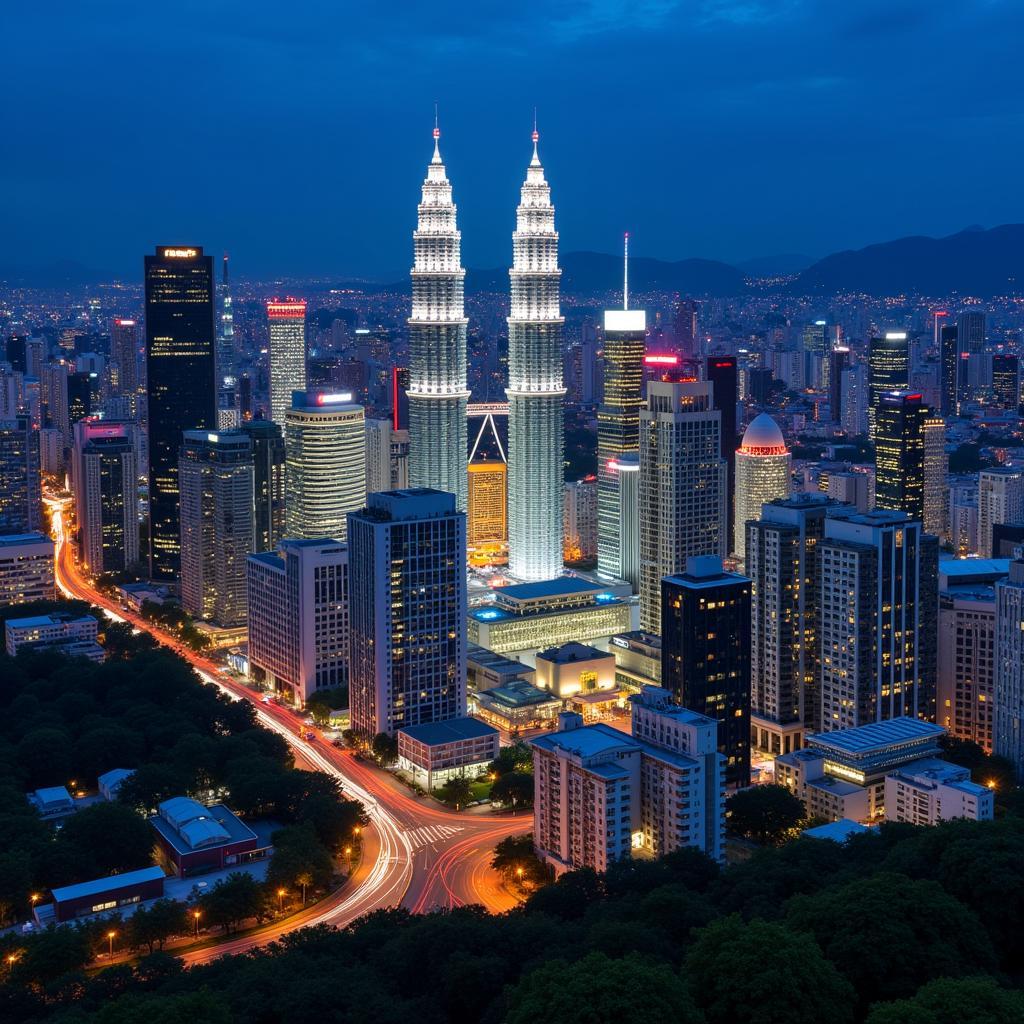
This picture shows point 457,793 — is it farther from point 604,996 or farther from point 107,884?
point 604,996

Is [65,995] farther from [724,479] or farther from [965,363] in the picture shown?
[965,363]

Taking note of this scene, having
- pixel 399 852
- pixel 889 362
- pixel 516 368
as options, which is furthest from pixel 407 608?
pixel 889 362

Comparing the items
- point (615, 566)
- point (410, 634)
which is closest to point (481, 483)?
point (615, 566)

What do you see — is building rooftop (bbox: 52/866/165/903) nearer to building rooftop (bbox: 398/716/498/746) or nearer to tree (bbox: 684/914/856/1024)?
building rooftop (bbox: 398/716/498/746)

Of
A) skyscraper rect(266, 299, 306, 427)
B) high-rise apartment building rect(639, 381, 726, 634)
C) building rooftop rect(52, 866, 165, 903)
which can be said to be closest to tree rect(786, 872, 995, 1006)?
building rooftop rect(52, 866, 165, 903)

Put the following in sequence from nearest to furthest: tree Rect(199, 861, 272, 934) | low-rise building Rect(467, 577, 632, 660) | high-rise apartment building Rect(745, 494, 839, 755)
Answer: tree Rect(199, 861, 272, 934), high-rise apartment building Rect(745, 494, 839, 755), low-rise building Rect(467, 577, 632, 660)
